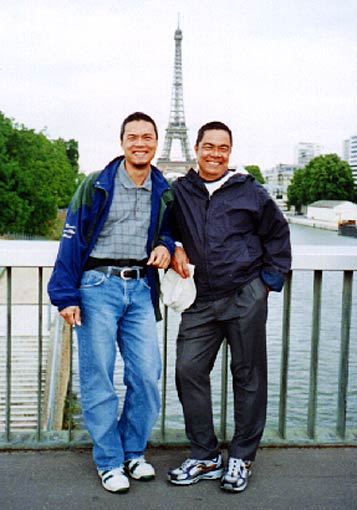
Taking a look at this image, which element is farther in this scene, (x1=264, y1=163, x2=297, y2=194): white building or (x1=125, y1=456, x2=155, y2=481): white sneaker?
(x1=264, y1=163, x2=297, y2=194): white building

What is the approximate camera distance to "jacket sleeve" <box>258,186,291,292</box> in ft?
9.73

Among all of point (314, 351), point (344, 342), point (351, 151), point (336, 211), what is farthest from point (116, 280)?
point (351, 151)

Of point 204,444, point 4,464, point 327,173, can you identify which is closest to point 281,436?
point 204,444

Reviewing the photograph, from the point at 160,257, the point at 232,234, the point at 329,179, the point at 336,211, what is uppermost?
the point at 329,179

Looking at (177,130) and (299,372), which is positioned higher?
(177,130)

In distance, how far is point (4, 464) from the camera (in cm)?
317

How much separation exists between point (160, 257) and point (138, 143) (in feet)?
1.60

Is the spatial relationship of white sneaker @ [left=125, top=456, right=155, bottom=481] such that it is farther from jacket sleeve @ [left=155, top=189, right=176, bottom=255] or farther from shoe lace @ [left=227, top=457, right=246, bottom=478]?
jacket sleeve @ [left=155, top=189, right=176, bottom=255]

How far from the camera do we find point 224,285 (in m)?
2.96

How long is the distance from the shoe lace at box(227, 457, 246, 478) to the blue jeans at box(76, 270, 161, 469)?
389 mm

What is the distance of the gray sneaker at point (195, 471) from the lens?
118 inches

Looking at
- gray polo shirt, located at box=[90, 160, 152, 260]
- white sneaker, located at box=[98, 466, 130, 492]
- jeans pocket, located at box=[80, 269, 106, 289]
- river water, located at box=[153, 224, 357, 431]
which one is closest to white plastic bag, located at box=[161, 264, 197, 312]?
gray polo shirt, located at box=[90, 160, 152, 260]

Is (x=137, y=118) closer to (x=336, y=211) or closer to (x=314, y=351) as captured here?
(x=314, y=351)

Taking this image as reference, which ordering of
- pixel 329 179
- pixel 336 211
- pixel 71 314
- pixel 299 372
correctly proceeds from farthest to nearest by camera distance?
pixel 329 179, pixel 336 211, pixel 299 372, pixel 71 314
